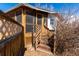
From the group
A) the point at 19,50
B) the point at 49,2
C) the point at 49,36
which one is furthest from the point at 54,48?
the point at 49,2

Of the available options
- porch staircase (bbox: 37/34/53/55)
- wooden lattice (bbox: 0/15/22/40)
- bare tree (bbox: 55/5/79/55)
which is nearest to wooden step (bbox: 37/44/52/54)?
porch staircase (bbox: 37/34/53/55)

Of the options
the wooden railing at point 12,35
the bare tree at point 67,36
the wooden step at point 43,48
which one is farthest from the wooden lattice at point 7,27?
the bare tree at point 67,36

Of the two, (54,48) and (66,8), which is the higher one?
(66,8)

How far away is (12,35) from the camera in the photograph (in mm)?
1959

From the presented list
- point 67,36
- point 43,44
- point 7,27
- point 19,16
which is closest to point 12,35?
point 7,27

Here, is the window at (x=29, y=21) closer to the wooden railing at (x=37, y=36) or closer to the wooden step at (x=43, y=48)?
the wooden railing at (x=37, y=36)

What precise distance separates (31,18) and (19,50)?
17.6 inches

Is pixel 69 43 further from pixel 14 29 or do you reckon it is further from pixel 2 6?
pixel 2 6

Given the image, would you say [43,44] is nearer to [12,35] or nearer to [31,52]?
[31,52]

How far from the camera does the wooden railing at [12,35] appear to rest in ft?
5.85

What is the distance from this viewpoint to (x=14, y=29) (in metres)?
2.08

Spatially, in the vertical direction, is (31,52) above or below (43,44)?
below

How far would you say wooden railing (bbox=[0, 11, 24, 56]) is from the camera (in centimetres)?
178

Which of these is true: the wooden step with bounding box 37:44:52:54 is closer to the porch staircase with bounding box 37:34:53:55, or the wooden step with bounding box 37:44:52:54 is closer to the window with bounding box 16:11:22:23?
the porch staircase with bounding box 37:34:53:55
